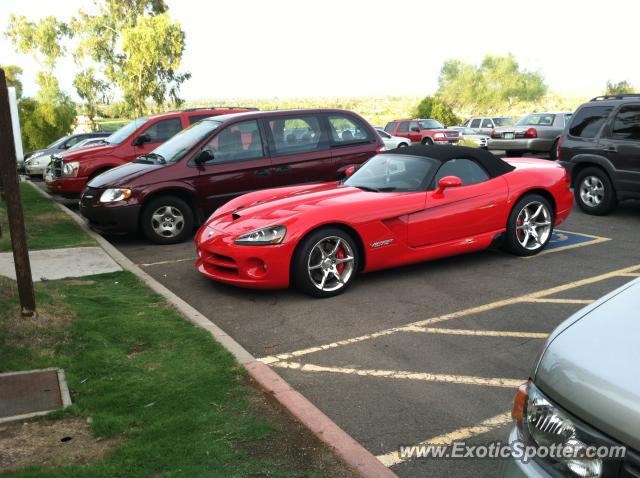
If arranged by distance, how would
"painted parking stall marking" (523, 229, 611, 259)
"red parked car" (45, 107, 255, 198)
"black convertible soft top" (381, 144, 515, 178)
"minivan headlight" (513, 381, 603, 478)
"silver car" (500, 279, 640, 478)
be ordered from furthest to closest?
"red parked car" (45, 107, 255, 198)
"painted parking stall marking" (523, 229, 611, 259)
"black convertible soft top" (381, 144, 515, 178)
"minivan headlight" (513, 381, 603, 478)
"silver car" (500, 279, 640, 478)

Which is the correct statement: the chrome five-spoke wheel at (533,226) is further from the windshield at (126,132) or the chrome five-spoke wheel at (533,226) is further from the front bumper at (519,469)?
the windshield at (126,132)

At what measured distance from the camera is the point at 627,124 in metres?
9.47

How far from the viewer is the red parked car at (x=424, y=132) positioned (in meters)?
28.1

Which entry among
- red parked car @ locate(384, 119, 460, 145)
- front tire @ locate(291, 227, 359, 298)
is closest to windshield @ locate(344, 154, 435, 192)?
front tire @ locate(291, 227, 359, 298)

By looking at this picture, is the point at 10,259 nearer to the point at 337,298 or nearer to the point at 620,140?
the point at 337,298

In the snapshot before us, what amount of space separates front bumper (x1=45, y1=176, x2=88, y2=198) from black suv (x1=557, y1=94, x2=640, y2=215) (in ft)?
28.7

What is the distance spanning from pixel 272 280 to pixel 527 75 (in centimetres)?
7953

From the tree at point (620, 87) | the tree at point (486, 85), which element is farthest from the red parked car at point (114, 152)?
the tree at point (486, 85)

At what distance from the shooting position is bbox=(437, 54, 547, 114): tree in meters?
73.7

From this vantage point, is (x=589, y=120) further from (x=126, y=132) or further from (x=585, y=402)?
(x=585, y=402)

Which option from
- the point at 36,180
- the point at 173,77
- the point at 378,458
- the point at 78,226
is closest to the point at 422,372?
the point at 378,458

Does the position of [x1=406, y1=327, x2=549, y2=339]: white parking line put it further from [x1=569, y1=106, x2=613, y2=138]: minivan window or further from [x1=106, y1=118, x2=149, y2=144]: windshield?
[x1=106, y1=118, x2=149, y2=144]: windshield

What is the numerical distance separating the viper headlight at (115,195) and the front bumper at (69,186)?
2.99 m

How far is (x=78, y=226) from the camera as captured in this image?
33.7ft
